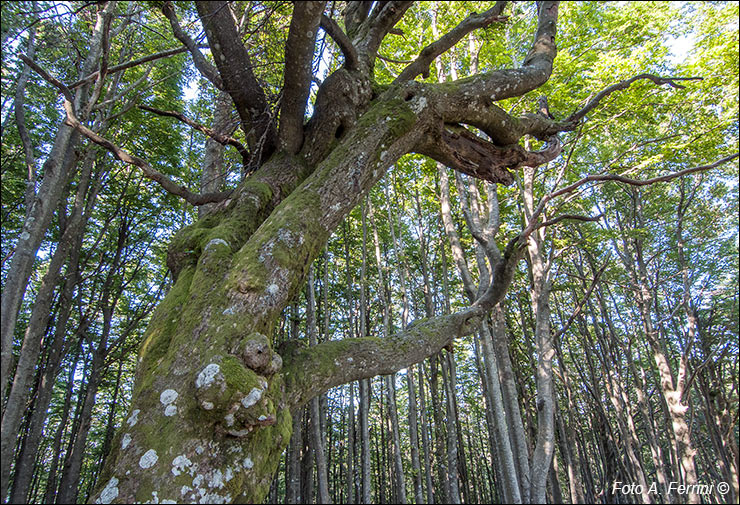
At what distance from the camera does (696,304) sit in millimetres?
13047

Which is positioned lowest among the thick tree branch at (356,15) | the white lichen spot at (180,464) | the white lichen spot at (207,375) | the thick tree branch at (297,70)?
the white lichen spot at (180,464)

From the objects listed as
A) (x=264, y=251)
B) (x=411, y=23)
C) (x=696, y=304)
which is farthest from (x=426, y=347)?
(x=696, y=304)

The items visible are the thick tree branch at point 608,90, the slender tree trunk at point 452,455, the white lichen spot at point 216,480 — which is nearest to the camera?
the white lichen spot at point 216,480

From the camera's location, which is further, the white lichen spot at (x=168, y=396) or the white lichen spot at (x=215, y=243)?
the white lichen spot at (x=215, y=243)

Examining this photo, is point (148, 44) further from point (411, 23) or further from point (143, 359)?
point (143, 359)

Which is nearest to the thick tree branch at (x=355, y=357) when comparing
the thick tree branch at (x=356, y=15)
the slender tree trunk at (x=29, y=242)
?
the thick tree branch at (x=356, y=15)

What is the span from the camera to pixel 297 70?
8.01 feet

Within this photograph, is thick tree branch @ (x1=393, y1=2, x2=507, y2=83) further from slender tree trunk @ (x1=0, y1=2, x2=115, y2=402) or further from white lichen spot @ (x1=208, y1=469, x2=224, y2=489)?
white lichen spot @ (x1=208, y1=469, x2=224, y2=489)

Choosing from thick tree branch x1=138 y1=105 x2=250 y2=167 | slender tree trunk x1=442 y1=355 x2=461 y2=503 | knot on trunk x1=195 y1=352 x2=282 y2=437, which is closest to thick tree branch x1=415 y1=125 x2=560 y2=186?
thick tree branch x1=138 y1=105 x2=250 y2=167

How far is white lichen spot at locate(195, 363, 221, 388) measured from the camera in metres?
1.50

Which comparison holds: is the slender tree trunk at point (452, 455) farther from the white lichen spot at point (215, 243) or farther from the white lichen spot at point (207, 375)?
the white lichen spot at point (207, 375)

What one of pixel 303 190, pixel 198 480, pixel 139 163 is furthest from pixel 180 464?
pixel 139 163

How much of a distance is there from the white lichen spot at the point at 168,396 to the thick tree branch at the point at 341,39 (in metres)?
2.40

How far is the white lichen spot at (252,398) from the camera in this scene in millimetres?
1492
